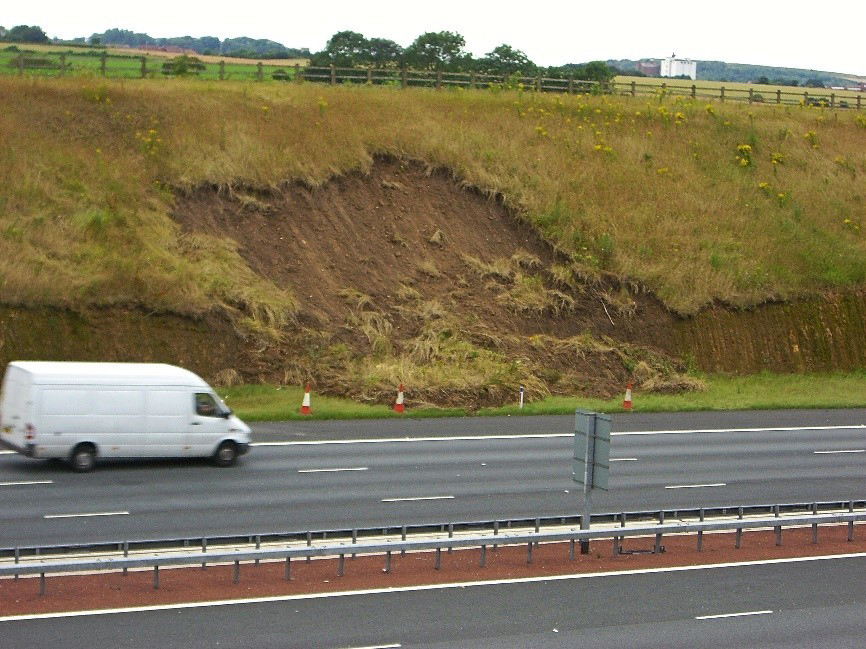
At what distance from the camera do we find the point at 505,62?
69062 millimetres

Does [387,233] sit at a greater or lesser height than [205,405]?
greater

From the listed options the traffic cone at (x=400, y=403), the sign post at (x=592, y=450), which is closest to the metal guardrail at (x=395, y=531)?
the sign post at (x=592, y=450)

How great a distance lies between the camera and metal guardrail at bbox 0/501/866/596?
1293cm

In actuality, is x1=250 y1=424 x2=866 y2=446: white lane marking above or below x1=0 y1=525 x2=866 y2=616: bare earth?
below

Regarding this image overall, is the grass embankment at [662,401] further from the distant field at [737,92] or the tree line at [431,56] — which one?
the tree line at [431,56]

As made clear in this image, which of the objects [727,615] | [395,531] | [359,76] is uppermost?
[359,76]

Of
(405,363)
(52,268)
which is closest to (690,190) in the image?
(405,363)

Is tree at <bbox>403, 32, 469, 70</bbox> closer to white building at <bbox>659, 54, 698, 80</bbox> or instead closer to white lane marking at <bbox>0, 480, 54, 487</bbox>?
white lane marking at <bbox>0, 480, 54, 487</bbox>

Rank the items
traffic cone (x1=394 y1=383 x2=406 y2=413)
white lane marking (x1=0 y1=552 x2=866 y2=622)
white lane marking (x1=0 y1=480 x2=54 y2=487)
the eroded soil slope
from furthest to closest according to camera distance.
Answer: the eroded soil slope
traffic cone (x1=394 y1=383 x2=406 y2=413)
white lane marking (x1=0 y1=480 x2=54 y2=487)
white lane marking (x1=0 y1=552 x2=866 y2=622)

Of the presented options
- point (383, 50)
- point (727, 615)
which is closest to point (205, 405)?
point (727, 615)

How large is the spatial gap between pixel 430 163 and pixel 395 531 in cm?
2480

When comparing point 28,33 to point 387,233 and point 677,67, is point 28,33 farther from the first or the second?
point 677,67

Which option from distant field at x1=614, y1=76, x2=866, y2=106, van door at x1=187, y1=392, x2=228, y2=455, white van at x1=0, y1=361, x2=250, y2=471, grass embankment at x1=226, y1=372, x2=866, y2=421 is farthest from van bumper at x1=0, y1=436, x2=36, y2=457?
distant field at x1=614, y1=76, x2=866, y2=106

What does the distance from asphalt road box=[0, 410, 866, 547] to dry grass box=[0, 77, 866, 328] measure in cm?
749
